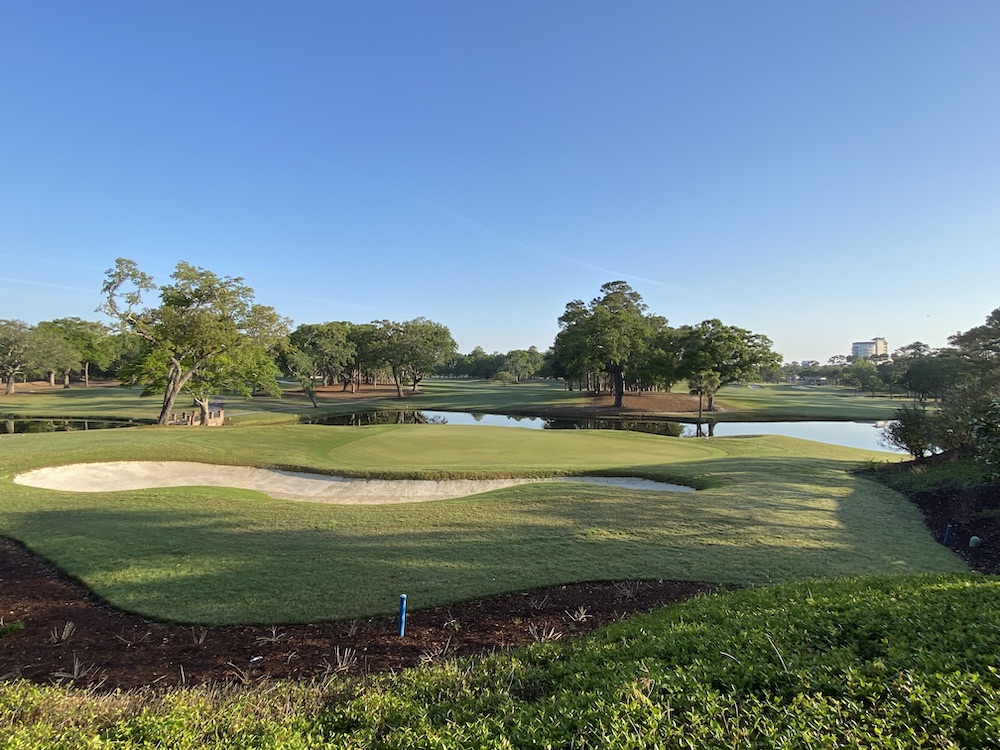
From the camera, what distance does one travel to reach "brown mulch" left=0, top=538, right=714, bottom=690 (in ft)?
15.3

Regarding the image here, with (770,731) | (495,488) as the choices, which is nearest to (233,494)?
(495,488)

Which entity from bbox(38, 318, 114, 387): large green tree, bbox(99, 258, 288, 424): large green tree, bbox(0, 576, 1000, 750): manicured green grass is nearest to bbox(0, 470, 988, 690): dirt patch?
bbox(0, 576, 1000, 750): manicured green grass

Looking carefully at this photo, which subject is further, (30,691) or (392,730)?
(30,691)

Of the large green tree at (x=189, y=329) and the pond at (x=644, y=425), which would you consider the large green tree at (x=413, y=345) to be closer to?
the pond at (x=644, y=425)

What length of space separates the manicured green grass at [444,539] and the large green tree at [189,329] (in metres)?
15.8

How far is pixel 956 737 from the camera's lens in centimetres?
243

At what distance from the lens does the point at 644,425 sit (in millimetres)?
41625

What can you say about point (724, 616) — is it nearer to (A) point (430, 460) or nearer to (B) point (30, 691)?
(B) point (30, 691)

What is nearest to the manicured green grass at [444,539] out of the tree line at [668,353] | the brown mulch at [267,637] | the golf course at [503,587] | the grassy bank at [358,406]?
the golf course at [503,587]

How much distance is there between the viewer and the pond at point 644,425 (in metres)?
37.5

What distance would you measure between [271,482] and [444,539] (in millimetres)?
9543

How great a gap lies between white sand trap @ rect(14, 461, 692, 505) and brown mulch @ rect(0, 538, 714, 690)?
7466mm

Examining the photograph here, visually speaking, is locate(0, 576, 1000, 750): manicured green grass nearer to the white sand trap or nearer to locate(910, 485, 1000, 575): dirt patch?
locate(910, 485, 1000, 575): dirt patch

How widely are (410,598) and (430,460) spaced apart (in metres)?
13.8
